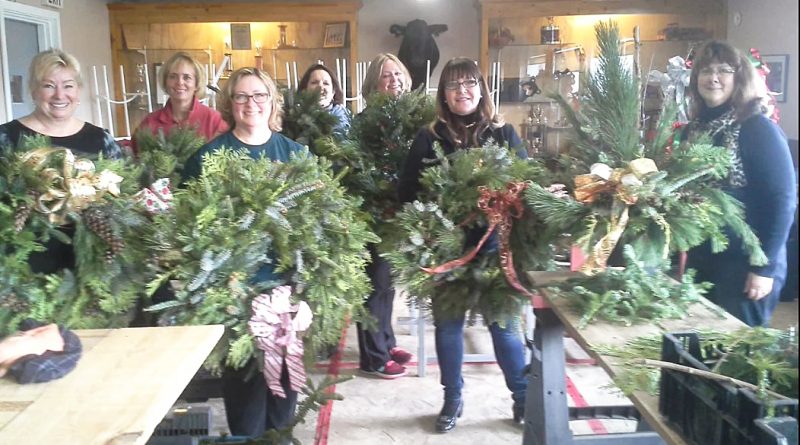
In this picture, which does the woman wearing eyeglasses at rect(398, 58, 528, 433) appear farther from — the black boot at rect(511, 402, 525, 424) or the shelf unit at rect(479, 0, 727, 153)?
the shelf unit at rect(479, 0, 727, 153)

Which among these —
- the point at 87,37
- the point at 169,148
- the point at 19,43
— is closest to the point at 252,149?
the point at 169,148

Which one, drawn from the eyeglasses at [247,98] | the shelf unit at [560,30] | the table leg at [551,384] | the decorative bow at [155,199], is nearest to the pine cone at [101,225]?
the decorative bow at [155,199]

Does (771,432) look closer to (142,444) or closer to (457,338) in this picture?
(142,444)

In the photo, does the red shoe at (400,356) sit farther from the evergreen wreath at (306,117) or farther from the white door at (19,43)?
the white door at (19,43)

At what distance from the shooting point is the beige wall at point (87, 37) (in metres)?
5.10

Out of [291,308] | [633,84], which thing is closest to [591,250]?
[633,84]

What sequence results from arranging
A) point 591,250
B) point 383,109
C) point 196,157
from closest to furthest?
point 591,250 < point 196,157 < point 383,109

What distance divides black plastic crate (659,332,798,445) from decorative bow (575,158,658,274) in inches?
15.0

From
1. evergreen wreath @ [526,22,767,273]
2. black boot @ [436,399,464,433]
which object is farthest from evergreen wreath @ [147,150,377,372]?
black boot @ [436,399,464,433]

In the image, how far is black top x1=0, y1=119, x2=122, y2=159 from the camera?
2371 millimetres

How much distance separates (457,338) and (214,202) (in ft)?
3.63

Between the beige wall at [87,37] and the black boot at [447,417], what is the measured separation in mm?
3642

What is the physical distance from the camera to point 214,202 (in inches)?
75.9

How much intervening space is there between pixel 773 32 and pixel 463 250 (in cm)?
99
